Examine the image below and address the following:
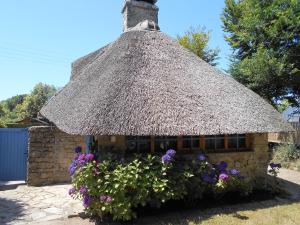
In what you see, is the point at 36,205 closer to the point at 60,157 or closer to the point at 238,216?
the point at 60,157

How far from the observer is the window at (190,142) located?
24.3 feet

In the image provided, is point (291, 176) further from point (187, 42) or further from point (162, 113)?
point (187, 42)

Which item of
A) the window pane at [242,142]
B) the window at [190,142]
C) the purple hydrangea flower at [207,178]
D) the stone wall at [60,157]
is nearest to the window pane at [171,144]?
the window at [190,142]

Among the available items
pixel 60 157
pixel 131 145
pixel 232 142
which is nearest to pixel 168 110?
pixel 131 145

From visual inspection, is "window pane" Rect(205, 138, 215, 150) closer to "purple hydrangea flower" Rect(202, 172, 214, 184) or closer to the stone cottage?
the stone cottage

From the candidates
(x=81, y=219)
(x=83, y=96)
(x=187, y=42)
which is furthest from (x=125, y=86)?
(x=187, y=42)

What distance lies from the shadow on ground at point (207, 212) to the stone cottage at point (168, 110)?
0.99 meters

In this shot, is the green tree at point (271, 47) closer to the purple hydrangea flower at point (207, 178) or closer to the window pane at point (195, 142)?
the window pane at point (195, 142)

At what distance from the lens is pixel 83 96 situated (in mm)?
7977

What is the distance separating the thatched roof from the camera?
614 centimetres

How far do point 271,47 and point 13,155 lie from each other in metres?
12.5

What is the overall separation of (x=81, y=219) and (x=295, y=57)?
40.7 ft

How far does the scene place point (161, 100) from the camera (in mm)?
6715

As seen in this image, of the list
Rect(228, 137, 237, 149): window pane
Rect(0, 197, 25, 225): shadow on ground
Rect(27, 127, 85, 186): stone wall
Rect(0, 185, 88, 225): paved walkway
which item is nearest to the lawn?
Rect(228, 137, 237, 149): window pane
